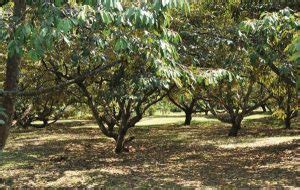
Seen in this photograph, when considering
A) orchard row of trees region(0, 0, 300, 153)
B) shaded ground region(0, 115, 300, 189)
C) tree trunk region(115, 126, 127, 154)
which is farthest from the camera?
tree trunk region(115, 126, 127, 154)

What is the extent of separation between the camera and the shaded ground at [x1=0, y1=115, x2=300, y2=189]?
12.4m

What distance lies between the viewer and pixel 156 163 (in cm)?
1605

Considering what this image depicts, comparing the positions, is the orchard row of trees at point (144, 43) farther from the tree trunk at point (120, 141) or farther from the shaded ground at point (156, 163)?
the shaded ground at point (156, 163)

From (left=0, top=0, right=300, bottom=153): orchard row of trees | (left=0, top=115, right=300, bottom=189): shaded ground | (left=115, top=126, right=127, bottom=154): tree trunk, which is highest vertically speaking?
(left=0, top=0, right=300, bottom=153): orchard row of trees

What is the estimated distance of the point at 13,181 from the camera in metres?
12.8

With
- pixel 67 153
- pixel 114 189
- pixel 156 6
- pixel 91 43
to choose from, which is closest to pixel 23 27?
pixel 156 6

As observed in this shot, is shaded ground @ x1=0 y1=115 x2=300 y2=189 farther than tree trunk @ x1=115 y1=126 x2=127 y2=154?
No

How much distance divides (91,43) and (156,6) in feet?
18.5

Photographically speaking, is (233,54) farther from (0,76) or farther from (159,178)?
(0,76)

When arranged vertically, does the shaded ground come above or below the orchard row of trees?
below

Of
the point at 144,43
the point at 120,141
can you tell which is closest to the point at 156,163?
the point at 120,141

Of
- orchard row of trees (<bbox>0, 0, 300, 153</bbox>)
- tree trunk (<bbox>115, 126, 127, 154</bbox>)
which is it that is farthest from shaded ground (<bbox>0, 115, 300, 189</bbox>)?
orchard row of trees (<bbox>0, 0, 300, 153</bbox>)

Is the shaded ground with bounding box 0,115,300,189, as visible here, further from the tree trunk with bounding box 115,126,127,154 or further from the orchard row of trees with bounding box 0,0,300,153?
the orchard row of trees with bounding box 0,0,300,153

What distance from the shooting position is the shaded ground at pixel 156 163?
12383mm
